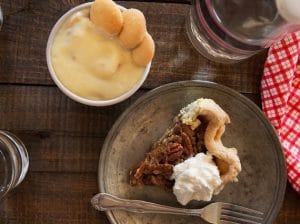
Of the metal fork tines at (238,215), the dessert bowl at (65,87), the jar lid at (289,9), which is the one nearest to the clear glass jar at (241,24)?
the jar lid at (289,9)

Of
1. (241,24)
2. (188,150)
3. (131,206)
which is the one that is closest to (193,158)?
(188,150)

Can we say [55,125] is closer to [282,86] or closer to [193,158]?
[193,158]

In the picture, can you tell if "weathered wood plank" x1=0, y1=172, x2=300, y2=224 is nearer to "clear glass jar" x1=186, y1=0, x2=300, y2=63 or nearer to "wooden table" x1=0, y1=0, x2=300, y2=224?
"wooden table" x1=0, y1=0, x2=300, y2=224

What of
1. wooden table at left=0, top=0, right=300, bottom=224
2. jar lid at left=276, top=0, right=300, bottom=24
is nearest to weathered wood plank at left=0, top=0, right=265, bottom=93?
wooden table at left=0, top=0, right=300, bottom=224

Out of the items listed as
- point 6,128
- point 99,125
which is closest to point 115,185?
point 99,125

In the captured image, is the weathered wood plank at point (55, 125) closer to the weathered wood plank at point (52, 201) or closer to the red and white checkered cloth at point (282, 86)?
the weathered wood plank at point (52, 201)

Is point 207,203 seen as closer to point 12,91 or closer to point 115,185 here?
point 115,185
